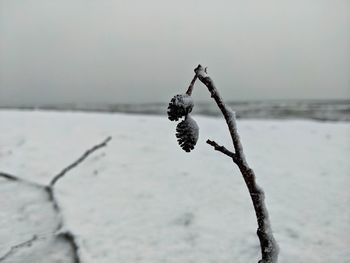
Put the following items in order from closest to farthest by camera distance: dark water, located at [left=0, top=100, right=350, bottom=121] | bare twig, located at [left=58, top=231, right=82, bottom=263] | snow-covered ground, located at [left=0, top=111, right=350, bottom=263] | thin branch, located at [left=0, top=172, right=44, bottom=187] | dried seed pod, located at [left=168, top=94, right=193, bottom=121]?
dried seed pod, located at [left=168, top=94, right=193, bottom=121] < bare twig, located at [left=58, top=231, right=82, bottom=263] < snow-covered ground, located at [left=0, top=111, right=350, bottom=263] < thin branch, located at [left=0, top=172, right=44, bottom=187] < dark water, located at [left=0, top=100, right=350, bottom=121]

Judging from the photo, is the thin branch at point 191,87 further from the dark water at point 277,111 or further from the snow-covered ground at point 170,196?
the dark water at point 277,111

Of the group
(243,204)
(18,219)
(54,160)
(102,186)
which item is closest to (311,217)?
(243,204)

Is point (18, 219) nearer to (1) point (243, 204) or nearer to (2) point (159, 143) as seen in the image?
(1) point (243, 204)

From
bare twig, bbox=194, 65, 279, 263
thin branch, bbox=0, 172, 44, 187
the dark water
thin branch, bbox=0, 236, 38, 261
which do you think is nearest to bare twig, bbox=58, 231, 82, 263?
thin branch, bbox=0, 236, 38, 261

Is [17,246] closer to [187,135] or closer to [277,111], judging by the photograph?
[187,135]

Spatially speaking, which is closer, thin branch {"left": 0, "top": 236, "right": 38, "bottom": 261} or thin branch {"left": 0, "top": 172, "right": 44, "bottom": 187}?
thin branch {"left": 0, "top": 236, "right": 38, "bottom": 261}

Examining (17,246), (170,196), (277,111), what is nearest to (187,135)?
(17,246)

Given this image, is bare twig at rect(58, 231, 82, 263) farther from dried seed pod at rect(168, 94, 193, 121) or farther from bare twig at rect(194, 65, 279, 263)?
dried seed pod at rect(168, 94, 193, 121)
